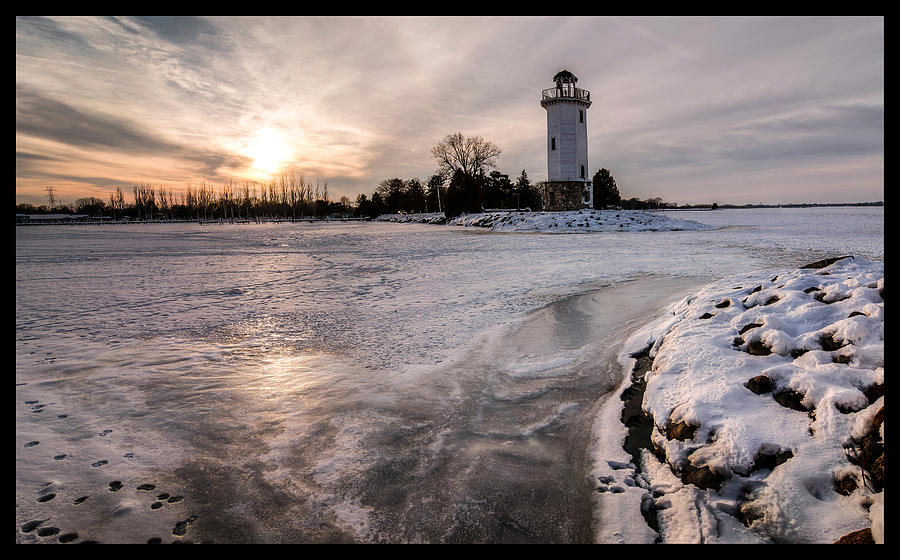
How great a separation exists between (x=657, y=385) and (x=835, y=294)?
2234 mm

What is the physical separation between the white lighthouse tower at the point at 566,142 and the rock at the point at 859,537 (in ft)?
144

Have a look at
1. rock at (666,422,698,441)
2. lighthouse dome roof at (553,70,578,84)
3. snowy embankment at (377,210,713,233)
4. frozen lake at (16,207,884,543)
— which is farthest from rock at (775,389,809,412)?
lighthouse dome roof at (553,70,578,84)

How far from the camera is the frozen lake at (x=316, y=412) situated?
2.54m

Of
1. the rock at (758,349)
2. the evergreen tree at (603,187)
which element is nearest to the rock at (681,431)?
the rock at (758,349)

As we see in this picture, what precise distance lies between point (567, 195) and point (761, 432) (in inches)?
1720

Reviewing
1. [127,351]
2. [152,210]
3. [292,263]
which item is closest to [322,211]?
[152,210]

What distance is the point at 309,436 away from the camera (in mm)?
3424

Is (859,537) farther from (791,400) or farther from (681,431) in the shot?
(791,400)

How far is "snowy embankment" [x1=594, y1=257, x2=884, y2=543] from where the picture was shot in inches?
92.2

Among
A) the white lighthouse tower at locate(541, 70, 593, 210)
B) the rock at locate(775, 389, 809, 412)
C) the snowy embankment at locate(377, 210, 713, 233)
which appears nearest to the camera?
the rock at locate(775, 389, 809, 412)

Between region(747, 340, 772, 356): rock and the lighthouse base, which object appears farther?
the lighthouse base

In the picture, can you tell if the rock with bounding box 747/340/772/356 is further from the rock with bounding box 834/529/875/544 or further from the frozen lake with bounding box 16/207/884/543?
the rock with bounding box 834/529/875/544

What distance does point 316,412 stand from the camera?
3.84 m

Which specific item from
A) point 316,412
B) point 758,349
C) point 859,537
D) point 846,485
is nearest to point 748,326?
point 758,349
